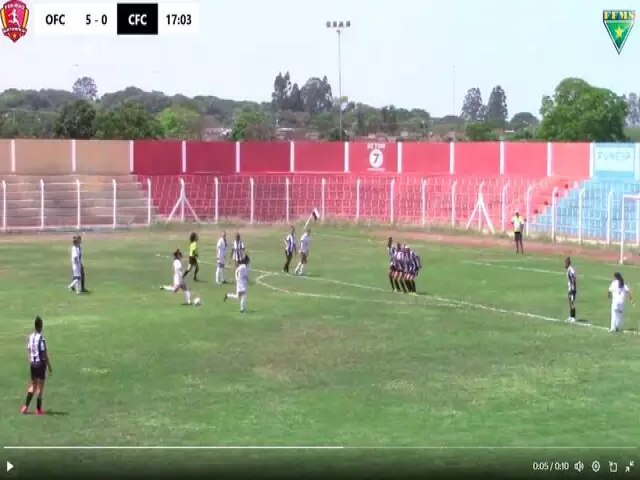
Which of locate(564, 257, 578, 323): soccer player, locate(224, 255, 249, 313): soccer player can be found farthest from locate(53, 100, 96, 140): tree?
locate(564, 257, 578, 323): soccer player

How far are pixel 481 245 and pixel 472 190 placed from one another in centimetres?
1031

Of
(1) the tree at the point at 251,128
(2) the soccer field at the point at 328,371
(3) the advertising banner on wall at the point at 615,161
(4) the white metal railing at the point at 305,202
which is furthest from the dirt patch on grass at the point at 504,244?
(1) the tree at the point at 251,128

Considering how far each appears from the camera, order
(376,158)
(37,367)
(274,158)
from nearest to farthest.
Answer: (37,367), (376,158), (274,158)

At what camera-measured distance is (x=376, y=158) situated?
75938mm

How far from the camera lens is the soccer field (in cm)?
2002

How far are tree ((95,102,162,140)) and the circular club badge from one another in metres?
27.7

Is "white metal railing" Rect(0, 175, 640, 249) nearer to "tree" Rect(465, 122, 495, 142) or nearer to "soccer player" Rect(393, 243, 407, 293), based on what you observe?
"soccer player" Rect(393, 243, 407, 293)

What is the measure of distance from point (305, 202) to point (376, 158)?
566 cm

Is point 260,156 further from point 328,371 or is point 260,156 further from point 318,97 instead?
point 318,97

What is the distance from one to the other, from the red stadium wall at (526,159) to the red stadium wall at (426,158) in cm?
433

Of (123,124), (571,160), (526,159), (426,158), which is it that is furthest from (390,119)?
(571,160)

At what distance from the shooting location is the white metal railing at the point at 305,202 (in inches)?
2491

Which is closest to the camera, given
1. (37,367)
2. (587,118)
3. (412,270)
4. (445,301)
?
(37,367)

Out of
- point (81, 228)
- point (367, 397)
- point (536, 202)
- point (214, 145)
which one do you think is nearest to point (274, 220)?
point (214, 145)
